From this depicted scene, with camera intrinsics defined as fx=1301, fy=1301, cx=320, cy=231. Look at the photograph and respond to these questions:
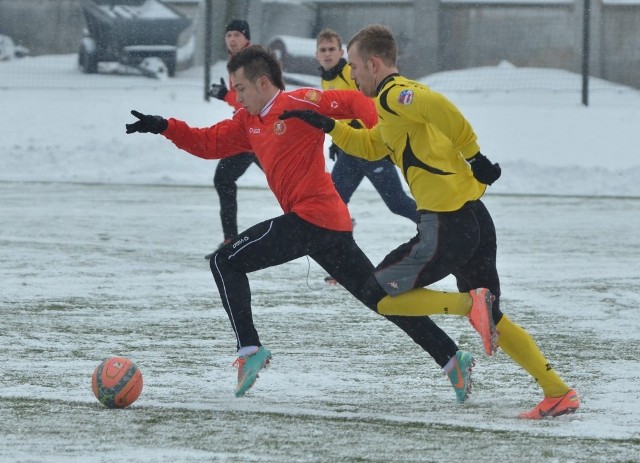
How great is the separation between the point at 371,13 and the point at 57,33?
19.0 ft

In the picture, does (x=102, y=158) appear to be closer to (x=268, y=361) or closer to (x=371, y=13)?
(x=371, y=13)

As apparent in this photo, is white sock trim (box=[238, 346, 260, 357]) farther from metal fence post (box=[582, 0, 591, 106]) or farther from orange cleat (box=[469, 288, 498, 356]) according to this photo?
metal fence post (box=[582, 0, 591, 106])

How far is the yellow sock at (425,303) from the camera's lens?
571cm

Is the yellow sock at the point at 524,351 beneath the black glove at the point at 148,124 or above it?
beneath

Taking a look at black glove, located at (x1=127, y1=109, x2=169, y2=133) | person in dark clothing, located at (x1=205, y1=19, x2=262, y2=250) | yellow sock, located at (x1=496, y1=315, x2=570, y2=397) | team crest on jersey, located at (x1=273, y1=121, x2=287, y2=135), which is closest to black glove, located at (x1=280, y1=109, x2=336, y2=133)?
team crest on jersey, located at (x1=273, y1=121, x2=287, y2=135)

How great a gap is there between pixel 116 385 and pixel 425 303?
1399 millimetres

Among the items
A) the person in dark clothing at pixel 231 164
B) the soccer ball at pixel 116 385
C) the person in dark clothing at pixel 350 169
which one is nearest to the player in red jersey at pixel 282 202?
the soccer ball at pixel 116 385

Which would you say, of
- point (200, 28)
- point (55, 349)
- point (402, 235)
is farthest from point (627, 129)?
point (55, 349)

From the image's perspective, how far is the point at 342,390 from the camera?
239 inches

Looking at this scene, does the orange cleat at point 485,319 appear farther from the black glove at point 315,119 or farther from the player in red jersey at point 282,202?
the black glove at point 315,119

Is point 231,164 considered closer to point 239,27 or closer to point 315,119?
point 239,27

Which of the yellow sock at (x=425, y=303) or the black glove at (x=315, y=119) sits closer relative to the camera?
the yellow sock at (x=425, y=303)

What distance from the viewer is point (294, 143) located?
626 cm

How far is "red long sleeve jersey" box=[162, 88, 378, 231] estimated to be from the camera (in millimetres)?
6207
